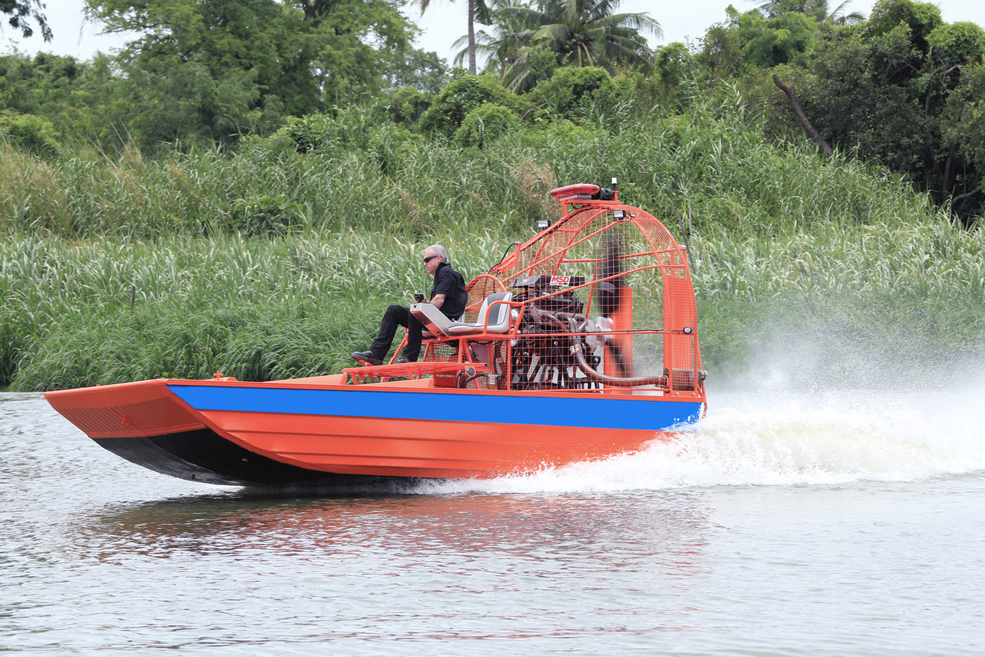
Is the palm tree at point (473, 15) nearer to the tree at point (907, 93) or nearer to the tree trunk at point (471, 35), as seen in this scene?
the tree trunk at point (471, 35)

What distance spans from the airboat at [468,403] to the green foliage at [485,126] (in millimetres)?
15596

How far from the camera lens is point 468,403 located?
731 centimetres

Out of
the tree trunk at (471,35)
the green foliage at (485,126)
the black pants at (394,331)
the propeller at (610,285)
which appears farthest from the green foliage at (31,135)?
the propeller at (610,285)

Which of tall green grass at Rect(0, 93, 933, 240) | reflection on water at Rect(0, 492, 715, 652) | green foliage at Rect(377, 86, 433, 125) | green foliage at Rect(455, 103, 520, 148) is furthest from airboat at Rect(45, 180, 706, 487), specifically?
green foliage at Rect(377, 86, 433, 125)

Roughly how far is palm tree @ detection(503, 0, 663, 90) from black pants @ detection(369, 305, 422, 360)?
30.7 meters

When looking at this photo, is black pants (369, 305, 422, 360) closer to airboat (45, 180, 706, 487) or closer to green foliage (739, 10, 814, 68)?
airboat (45, 180, 706, 487)

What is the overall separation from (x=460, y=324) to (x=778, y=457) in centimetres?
280

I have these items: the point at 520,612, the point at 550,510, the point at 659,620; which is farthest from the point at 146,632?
the point at 550,510

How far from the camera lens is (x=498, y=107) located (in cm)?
2494

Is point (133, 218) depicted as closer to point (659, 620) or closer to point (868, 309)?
point (868, 309)

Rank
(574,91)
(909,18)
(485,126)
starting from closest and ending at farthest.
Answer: (909,18) → (485,126) → (574,91)

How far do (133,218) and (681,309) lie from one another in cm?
1439

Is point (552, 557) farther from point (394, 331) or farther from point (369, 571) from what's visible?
point (394, 331)

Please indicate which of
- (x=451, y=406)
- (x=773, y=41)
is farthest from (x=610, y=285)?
(x=773, y=41)
